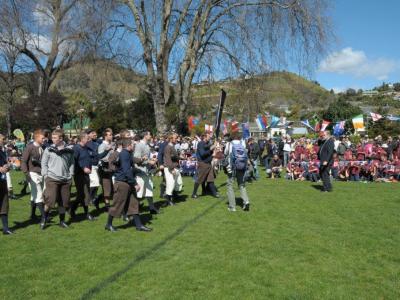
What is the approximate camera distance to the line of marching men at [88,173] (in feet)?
25.7

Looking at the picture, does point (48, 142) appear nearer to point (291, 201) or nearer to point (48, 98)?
point (291, 201)

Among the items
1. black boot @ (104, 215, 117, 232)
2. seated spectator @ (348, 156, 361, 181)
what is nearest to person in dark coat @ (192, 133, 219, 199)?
black boot @ (104, 215, 117, 232)

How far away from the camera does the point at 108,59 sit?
69.6 ft

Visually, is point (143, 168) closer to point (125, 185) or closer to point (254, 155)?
point (125, 185)

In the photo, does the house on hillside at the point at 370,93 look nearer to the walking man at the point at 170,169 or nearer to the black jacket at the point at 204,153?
the black jacket at the point at 204,153

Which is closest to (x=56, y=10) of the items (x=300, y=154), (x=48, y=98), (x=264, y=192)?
(x=48, y=98)

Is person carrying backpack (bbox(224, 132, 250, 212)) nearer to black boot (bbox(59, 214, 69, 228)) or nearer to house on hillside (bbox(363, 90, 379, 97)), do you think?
black boot (bbox(59, 214, 69, 228))

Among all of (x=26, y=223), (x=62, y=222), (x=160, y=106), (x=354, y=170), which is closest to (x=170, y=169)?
(x=62, y=222)

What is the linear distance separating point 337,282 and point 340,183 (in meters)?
10.4

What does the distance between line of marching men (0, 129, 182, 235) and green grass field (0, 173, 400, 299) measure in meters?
0.46

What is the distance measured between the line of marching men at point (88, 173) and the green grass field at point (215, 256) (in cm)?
46

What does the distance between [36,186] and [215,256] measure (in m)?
4.61

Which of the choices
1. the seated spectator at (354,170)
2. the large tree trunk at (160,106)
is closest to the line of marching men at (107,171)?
the seated spectator at (354,170)

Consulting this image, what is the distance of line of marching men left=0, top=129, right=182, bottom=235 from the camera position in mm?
7844
